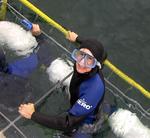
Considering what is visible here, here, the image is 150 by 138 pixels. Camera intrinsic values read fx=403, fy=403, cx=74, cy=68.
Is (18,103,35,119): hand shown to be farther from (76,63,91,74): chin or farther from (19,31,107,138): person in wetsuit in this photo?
(76,63,91,74): chin

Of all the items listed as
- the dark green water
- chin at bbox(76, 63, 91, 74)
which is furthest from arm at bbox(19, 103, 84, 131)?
the dark green water

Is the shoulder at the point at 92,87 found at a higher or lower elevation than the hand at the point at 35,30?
higher

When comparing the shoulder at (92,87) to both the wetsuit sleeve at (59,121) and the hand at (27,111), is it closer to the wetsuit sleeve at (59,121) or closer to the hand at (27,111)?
the wetsuit sleeve at (59,121)

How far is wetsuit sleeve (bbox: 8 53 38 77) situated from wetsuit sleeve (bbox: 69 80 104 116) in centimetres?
152

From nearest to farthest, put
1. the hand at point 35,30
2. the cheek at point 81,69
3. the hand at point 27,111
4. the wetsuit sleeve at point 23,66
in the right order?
the cheek at point 81,69 < the hand at point 27,111 < the wetsuit sleeve at point 23,66 < the hand at point 35,30

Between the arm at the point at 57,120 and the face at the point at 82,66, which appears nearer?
the face at the point at 82,66

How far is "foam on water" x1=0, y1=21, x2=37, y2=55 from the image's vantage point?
7.46 m

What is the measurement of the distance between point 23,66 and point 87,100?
1723 mm

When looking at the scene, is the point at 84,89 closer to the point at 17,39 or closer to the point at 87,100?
the point at 87,100

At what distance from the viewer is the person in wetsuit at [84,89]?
555 centimetres

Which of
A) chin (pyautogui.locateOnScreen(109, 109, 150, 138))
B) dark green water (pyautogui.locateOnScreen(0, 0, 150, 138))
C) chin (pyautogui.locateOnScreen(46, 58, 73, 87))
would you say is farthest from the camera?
dark green water (pyautogui.locateOnScreen(0, 0, 150, 138))

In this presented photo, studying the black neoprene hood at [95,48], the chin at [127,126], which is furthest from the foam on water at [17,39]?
the black neoprene hood at [95,48]

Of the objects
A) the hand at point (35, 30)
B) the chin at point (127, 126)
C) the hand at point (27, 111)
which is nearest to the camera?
the hand at point (27, 111)

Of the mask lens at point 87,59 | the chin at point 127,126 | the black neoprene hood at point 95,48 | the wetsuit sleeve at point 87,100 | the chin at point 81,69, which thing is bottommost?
the chin at point 127,126
